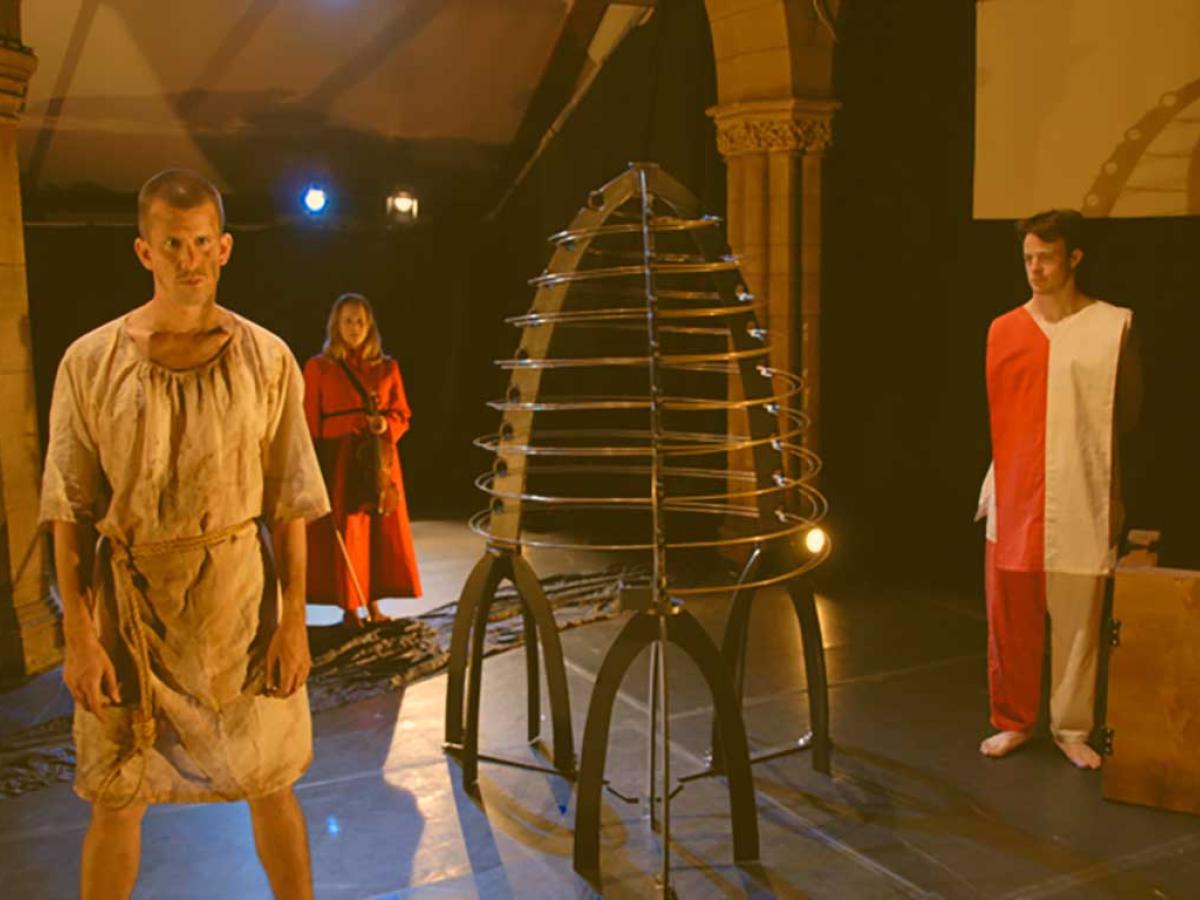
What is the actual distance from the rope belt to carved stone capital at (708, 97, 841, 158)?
432 cm

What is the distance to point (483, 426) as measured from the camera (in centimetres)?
946

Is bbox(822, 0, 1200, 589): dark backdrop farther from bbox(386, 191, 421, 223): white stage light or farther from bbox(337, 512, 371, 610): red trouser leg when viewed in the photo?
bbox(386, 191, 421, 223): white stage light

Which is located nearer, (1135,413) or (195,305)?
(195,305)

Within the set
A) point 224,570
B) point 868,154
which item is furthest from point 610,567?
point 224,570

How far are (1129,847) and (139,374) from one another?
2.65 meters

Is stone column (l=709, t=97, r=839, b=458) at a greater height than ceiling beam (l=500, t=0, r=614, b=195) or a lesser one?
lesser

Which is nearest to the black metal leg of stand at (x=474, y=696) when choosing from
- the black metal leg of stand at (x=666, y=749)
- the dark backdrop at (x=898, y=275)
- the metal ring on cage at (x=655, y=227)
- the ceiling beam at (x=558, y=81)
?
the black metal leg of stand at (x=666, y=749)

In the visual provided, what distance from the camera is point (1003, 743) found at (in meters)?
3.83

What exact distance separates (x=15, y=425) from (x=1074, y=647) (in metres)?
3.79

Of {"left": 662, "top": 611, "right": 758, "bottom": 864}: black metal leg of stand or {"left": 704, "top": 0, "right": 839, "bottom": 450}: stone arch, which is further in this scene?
{"left": 704, "top": 0, "right": 839, "bottom": 450}: stone arch

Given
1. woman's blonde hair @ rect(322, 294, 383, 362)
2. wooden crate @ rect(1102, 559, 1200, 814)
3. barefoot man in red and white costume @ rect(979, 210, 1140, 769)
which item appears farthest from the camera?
woman's blonde hair @ rect(322, 294, 383, 362)

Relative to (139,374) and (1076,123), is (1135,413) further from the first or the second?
(139,374)

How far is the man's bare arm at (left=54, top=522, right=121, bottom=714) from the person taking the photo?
7.23 feet

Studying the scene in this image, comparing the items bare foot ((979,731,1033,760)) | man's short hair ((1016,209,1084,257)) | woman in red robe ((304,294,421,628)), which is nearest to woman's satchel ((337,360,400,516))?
woman in red robe ((304,294,421,628))
